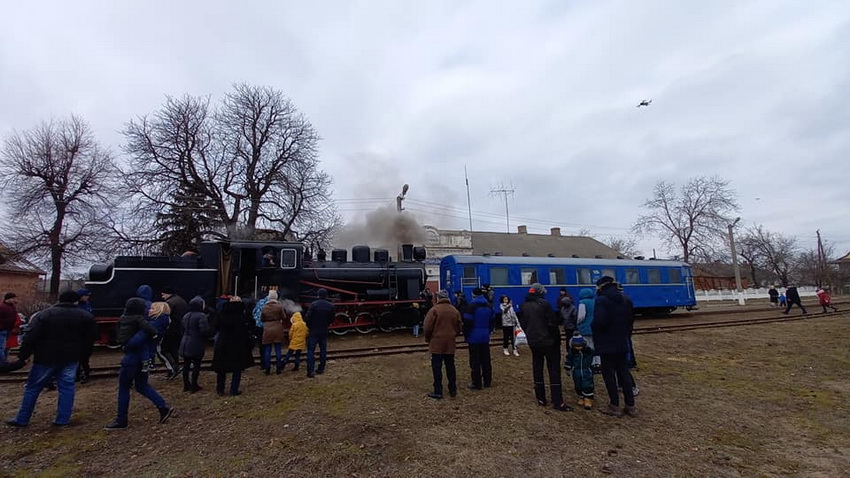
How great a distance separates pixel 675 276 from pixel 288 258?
59.4ft

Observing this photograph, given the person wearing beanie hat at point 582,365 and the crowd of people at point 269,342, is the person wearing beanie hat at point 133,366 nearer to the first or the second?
the crowd of people at point 269,342

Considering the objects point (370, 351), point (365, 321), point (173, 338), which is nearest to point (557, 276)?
point (365, 321)

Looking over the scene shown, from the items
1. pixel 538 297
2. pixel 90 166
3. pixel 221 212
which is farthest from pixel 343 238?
pixel 538 297

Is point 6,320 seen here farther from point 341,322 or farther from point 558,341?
point 558,341

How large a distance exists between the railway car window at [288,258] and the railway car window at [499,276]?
715cm

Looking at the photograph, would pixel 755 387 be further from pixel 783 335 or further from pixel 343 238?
pixel 343 238

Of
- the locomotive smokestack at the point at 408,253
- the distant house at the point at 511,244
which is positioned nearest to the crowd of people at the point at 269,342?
the locomotive smokestack at the point at 408,253

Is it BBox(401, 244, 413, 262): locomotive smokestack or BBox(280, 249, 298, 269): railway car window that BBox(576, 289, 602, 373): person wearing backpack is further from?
BBox(401, 244, 413, 262): locomotive smokestack

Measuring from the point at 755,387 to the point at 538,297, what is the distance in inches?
171

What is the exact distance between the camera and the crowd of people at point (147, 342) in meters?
4.86

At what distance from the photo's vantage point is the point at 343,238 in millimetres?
23000

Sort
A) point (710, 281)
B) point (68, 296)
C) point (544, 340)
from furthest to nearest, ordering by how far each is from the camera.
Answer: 1. point (710, 281)
2. point (544, 340)
3. point (68, 296)

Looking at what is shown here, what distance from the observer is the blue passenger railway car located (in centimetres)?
1477

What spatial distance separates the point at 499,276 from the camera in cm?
1514
